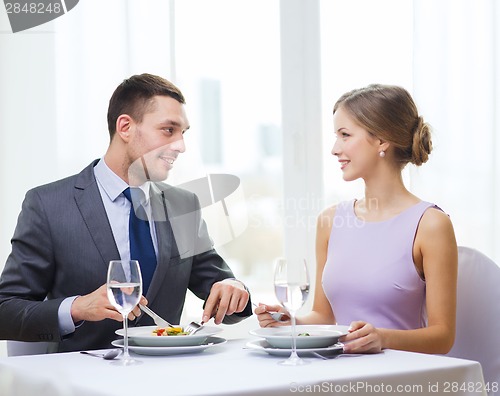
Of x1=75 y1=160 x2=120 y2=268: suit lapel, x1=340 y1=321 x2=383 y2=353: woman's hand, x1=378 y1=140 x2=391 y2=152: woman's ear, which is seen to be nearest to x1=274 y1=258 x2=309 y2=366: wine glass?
x1=340 y1=321 x2=383 y2=353: woman's hand

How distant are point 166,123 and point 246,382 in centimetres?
121

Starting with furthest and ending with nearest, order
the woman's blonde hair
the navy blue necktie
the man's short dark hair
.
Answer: the man's short dark hair
the woman's blonde hair
the navy blue necktie

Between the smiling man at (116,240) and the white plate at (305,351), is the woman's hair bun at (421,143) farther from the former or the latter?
the white plate at (305,351)

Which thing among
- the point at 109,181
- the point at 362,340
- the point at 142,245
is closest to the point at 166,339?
the point at 362,340

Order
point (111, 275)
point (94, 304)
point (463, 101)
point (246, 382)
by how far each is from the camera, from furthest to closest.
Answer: point (463, 101) → point (94, 304) → point (111, 275) → point (246, 382)

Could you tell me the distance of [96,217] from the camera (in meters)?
2.18

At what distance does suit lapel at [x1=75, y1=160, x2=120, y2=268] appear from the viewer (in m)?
2.16

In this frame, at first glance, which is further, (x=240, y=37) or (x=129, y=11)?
(x=240, y=37)

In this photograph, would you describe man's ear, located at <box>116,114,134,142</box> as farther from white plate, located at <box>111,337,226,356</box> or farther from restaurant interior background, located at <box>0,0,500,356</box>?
white plate, located at <box>111,337,226,356</box>

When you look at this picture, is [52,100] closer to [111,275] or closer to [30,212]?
[30,212]

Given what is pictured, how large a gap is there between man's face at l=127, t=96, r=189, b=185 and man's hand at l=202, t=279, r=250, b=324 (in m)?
0.52

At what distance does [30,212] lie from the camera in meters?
2.17

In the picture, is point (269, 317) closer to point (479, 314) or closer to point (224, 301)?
point (224, 301)

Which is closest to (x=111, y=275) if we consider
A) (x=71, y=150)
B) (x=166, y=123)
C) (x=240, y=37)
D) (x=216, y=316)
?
(x=216, y=316)
